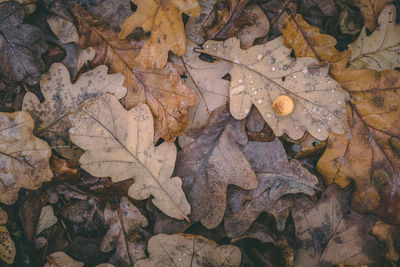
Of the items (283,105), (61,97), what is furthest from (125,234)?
(283,105)

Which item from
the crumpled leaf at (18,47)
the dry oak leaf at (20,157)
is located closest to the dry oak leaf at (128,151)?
the dry oak leaf at (20,157)

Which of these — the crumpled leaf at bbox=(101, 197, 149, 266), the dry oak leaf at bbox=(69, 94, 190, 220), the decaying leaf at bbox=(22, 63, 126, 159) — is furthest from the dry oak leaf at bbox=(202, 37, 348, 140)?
the crumpled leaf at bbox=(101, 197, 149, 266)

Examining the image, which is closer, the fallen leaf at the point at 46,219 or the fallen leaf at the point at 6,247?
the fallen leaf at the point at 6,247

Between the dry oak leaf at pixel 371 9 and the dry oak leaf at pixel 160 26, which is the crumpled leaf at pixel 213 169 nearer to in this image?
the dry oak leaf at pixel 160 26

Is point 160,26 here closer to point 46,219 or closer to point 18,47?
point 18,47

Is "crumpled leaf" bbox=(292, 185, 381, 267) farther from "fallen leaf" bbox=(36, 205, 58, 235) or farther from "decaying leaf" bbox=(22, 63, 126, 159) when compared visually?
"fallen leaf" bbox=(36, 205, 58, 235)

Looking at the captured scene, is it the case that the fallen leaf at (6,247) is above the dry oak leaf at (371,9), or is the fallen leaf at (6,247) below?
below

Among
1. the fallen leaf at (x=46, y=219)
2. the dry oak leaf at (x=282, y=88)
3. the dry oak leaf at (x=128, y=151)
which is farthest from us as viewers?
the fallen leaf at (x=46, y=219)
